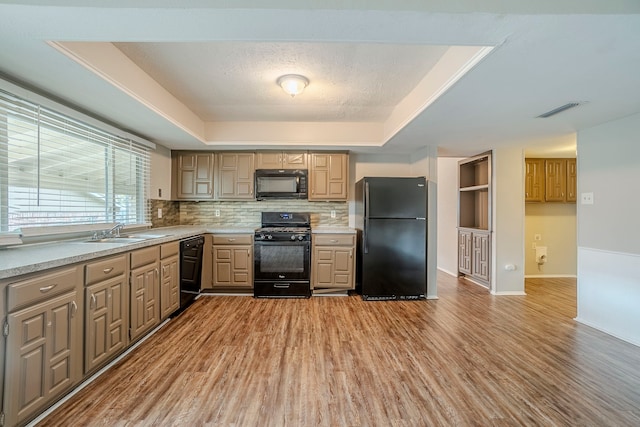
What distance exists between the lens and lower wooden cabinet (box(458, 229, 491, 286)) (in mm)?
3936

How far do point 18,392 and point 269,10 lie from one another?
85.6 inches

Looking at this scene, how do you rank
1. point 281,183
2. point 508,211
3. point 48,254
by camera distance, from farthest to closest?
point 508,211 → point 281,183 → point 48,254

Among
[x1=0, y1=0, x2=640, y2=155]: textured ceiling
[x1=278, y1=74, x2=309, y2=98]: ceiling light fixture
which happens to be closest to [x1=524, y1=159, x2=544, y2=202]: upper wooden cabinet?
[x1=0, y1=0, x2=640, y2=155]: textured ceiling

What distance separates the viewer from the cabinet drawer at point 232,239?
3.54m

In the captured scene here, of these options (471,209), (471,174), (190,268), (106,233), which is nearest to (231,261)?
(190,268)

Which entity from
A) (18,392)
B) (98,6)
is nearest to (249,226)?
(18,392)

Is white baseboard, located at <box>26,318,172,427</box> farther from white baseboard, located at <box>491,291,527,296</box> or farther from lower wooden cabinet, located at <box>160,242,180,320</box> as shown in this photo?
white baseboard, located at <box>491,291,527,296</box>

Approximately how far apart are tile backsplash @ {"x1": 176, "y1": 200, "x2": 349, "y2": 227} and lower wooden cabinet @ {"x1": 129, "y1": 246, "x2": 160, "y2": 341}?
164 centimetres

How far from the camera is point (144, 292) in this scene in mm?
2254

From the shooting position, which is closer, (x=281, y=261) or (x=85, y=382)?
(x=85, y=382)

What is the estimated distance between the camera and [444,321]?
9.09 ft

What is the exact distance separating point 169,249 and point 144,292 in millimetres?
503

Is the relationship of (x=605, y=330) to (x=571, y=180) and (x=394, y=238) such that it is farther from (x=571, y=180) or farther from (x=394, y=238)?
(x=571, y=180)

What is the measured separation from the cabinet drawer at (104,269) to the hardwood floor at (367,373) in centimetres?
69
